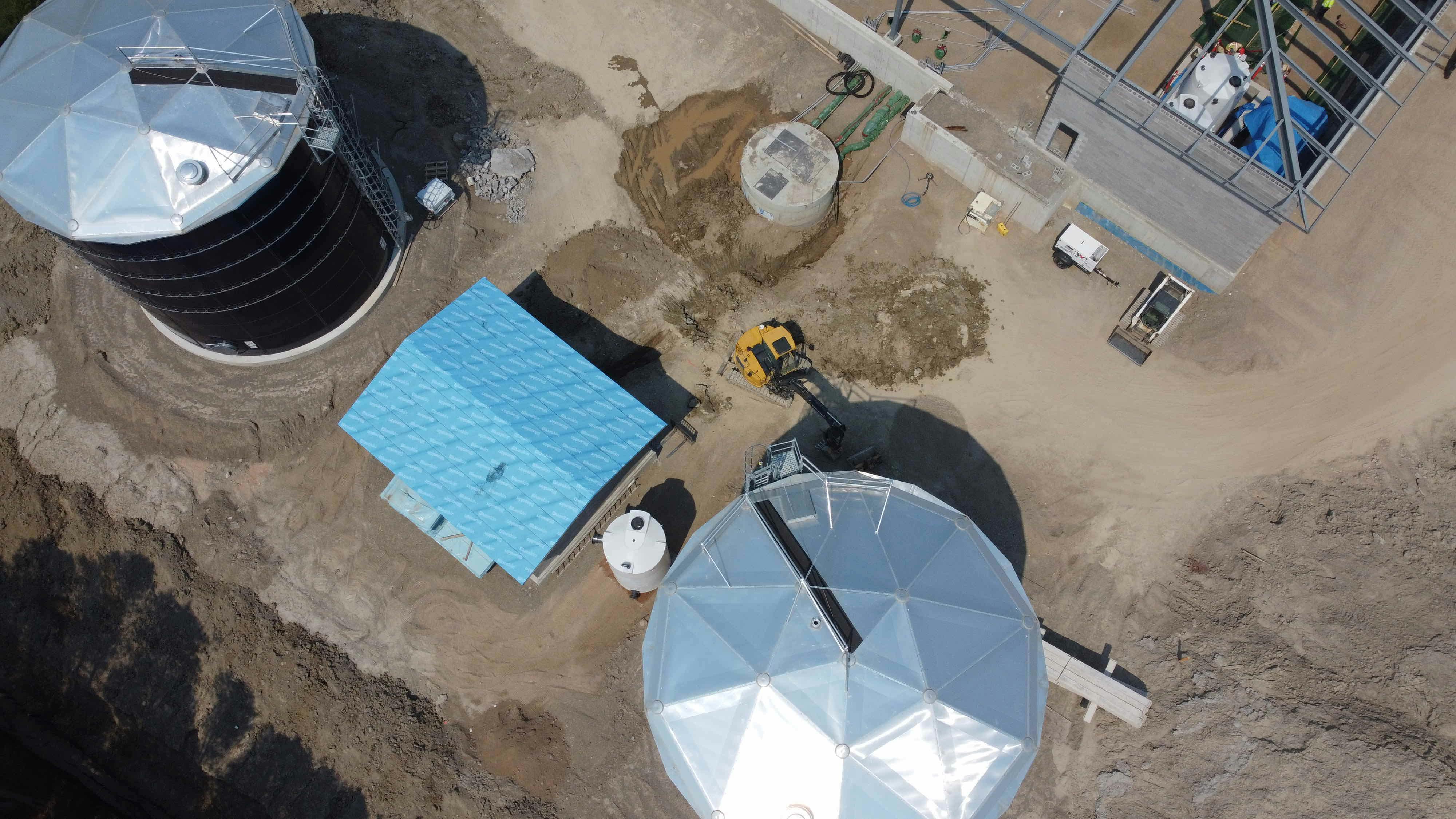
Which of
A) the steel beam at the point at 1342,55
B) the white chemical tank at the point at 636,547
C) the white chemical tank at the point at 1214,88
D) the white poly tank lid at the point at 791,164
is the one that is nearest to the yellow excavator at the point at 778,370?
the white poly tank lid at the point at 791,164

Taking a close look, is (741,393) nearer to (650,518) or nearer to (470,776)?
(650,518)

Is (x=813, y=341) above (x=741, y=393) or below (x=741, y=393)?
above

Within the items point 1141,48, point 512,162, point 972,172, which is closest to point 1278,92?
point 1141,48

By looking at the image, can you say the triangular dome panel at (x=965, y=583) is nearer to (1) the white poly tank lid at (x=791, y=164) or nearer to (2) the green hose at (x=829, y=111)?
(1) the white poly tank lid at (x=791, y=164)

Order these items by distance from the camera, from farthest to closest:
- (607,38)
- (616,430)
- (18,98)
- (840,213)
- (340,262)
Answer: (607,38), (840,213), (340,262), (616,430), (18,98)

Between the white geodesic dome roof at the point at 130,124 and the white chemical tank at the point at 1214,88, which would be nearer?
the white geodesic dome roof at the point at 130,124

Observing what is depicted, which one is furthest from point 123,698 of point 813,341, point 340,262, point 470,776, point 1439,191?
point 1439,191

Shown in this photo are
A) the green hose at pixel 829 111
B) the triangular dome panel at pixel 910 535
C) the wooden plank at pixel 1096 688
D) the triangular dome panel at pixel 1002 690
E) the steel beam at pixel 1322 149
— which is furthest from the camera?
the green hose at pixel 829 111

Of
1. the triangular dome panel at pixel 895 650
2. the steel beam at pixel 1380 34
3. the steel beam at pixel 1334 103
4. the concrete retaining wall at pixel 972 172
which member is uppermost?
the steel beam at pixel 1380 34
